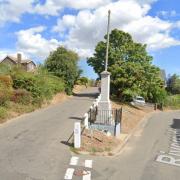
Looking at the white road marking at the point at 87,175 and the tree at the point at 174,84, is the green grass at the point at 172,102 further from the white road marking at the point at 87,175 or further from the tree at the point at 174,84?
the white road marking at the point at 87,175

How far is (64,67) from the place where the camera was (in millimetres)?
47969

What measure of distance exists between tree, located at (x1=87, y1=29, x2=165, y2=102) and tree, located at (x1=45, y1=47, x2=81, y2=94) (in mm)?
3119

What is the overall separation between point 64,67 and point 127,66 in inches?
315

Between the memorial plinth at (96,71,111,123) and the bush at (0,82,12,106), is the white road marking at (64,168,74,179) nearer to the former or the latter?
the memorial plinth at (96,71,111,123)

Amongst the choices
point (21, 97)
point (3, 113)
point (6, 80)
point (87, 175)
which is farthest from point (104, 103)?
point (87, 175)

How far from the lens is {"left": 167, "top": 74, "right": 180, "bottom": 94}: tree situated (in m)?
93.5

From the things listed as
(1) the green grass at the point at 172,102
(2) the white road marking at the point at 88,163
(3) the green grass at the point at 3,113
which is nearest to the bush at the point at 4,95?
(3) the green grass at the point at 3,113

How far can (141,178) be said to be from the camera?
39.8ft

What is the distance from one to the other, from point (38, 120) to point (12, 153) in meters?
9.34

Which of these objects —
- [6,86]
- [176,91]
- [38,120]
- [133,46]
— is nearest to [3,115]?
[38,120]

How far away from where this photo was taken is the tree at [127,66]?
45.3 m

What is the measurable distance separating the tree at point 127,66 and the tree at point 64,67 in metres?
3.12

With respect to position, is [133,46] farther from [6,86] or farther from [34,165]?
[34,165]

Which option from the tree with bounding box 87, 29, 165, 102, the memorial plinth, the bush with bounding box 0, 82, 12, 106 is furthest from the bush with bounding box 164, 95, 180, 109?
the bush with bounding box 0, 82, 12, 106
